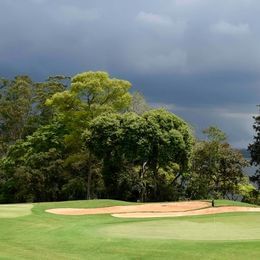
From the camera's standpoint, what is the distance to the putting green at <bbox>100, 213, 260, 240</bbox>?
1772 cm

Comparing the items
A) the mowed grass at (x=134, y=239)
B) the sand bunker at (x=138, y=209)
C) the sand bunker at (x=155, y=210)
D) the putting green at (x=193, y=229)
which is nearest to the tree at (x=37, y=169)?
the sand bunker at (x=138, y=209)

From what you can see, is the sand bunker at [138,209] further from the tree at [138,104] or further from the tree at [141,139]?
the tree at [138,104]

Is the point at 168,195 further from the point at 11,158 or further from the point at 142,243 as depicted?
the point at 142,243

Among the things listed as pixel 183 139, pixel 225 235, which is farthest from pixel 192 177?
pixel 225 235

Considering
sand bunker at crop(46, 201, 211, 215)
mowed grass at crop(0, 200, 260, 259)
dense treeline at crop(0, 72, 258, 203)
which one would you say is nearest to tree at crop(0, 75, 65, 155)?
dense treeline at crop(0, 72, 258, 203)

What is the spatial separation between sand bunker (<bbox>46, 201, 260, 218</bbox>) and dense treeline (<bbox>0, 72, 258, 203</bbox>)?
11.3m

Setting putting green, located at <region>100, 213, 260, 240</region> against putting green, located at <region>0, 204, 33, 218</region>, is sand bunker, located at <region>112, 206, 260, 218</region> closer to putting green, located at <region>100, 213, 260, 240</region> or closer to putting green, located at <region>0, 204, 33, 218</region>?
putting green, located at <region>100, 213, 260, 240</region>

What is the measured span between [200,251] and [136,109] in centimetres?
4266

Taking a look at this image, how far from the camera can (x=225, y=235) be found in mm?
17938

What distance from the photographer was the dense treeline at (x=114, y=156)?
145 ft

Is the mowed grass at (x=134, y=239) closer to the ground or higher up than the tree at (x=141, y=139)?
closer to the ground

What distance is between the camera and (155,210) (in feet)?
103

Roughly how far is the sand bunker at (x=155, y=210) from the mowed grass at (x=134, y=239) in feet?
12.6

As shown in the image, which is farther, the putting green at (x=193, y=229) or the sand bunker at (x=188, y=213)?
the sand bunker at (x=188, y=213)
